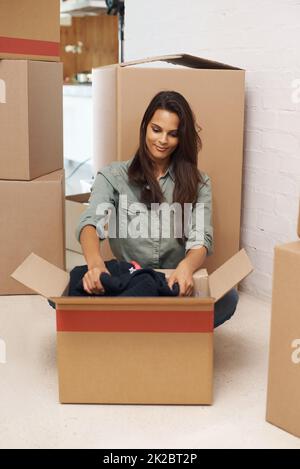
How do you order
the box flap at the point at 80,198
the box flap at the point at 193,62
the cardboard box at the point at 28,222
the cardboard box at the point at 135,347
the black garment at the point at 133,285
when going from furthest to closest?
the box flap at the point at 80,198 < the cardboard box at the point at 28,222 < the box flap at the point at 193,62 < the black garment at the point at 133,285 < the cardboard box at the point at 135,347

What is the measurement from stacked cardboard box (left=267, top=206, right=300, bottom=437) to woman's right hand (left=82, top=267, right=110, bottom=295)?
0.48 m

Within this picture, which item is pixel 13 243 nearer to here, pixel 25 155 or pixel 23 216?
pixel 23 216

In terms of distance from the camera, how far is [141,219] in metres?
2.10

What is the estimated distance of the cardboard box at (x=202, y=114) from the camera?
2.27 meters

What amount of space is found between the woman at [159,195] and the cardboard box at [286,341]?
0.41 metres

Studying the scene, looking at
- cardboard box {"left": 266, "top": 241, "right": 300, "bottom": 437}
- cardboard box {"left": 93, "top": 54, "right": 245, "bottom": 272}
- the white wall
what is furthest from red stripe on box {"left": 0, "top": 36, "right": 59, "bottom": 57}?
cardboard box {"left": 266, "top": 241, "right": 300, "bottom": 437}

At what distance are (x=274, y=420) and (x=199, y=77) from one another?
1284 millimetres

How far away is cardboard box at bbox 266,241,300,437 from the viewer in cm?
145

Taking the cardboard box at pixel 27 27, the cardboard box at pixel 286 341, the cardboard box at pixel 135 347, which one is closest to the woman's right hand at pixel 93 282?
the cardboard box at pixel 135 347

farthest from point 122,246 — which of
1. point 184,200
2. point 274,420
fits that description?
point 274,420

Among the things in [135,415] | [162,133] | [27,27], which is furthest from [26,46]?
[135,415]

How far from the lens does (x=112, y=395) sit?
65.6 inches

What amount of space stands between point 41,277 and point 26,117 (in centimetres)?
88

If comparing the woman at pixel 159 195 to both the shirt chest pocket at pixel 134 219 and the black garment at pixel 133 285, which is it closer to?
the shirt chest pocket at pixel 134 219
